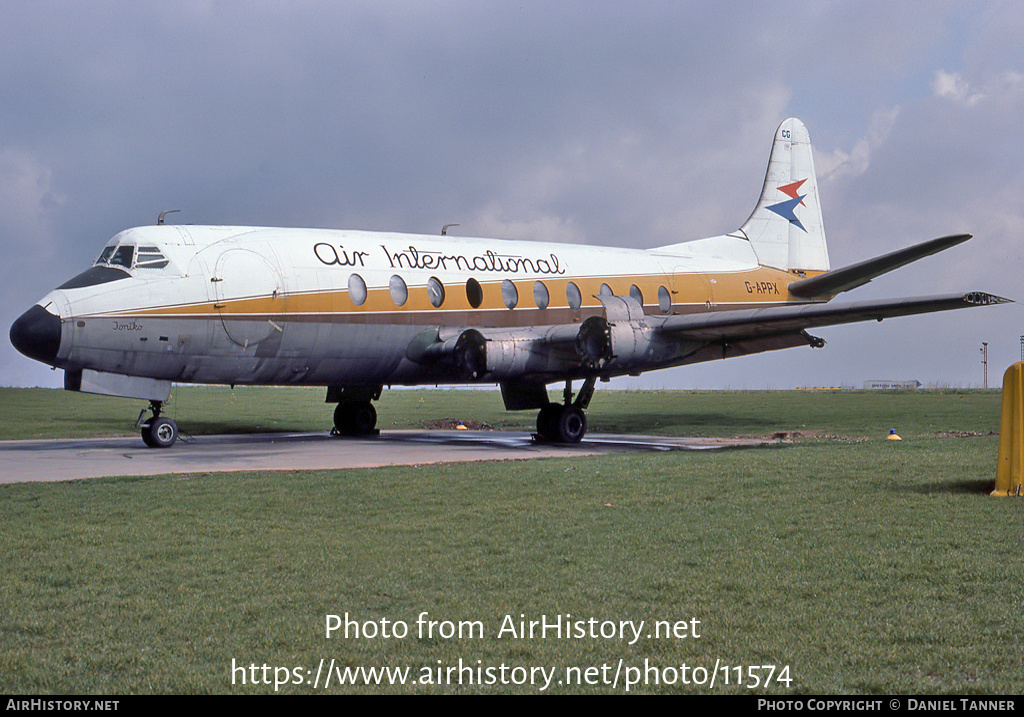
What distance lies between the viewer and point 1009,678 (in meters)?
4.37

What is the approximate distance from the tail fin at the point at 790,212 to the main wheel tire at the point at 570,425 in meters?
10.8

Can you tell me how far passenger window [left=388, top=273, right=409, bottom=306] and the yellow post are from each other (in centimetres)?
1353

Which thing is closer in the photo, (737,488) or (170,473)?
(737,488)

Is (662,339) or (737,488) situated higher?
(662,339)

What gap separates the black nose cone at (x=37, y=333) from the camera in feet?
53.2

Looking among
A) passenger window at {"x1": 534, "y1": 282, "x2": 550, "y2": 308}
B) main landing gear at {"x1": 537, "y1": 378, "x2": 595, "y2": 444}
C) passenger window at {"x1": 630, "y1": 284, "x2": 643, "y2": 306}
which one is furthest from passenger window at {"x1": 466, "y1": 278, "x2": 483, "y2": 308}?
passenger window at {"x1": 630, "y1": 284, "x2": 643, "y2": 306}

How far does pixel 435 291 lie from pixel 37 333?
8.74 m

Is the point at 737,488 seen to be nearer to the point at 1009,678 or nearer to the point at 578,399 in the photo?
the point at 1009,678

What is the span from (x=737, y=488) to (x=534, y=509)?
2.70 m

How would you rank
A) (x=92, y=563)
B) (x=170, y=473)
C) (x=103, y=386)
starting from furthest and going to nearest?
(x=103, y=386) → (x=170, y=473) → (x=92, y=563)

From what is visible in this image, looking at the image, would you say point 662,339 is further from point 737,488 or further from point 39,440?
point 39,440
